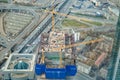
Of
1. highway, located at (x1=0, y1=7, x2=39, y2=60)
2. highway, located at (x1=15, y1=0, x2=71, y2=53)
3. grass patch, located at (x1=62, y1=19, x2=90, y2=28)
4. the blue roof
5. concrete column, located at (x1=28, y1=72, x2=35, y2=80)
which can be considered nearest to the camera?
concrete column, located at (x1=28, y1=72, x2=35, y2=80)

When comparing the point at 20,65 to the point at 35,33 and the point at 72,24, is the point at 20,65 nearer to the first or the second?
the point at 35,33

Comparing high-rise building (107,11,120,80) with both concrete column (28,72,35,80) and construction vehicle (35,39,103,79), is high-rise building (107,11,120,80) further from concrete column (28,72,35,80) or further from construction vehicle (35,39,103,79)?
concrete column (28,72,35,80)

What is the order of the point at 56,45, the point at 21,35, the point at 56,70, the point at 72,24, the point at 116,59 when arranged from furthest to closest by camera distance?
the point at 72,24 < the point at 21,35 < the point at 116,59 < the point at 56,45 < the point at 56,70

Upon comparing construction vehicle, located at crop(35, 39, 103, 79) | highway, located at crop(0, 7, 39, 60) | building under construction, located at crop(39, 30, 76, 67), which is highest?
building under construction, located at crop(39, 30, 76, 67)

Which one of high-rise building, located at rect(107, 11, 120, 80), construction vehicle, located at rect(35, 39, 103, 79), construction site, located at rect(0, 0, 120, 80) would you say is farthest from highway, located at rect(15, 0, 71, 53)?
high-rise building, located at rect(107, 11, 120, 80)

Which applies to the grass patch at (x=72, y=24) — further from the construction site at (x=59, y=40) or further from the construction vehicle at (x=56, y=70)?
A: the construction vehicle at (x=56, y=70)

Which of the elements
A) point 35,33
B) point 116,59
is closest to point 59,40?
point 116,59

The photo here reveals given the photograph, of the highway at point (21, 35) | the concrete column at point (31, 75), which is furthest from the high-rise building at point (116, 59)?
the highway at point (21, 35)

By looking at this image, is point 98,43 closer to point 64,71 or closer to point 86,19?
point 86,19
